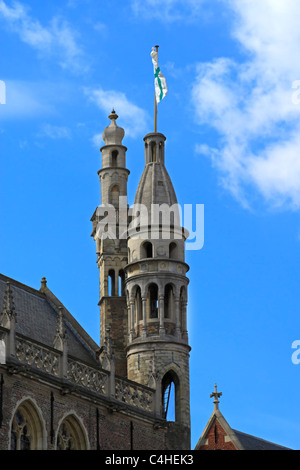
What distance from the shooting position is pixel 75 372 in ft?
168

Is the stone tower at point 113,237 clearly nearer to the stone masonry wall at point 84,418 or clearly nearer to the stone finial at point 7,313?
the stone masonry wall at point 84,418

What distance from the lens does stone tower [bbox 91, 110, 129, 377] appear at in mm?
61031

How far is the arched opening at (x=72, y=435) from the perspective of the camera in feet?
164

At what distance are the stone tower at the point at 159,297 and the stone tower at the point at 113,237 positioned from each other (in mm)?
2391

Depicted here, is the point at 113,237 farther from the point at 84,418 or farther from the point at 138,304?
the point at 84,418

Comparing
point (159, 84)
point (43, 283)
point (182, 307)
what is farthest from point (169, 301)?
point (159, 84)

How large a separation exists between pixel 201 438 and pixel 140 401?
11069 mm

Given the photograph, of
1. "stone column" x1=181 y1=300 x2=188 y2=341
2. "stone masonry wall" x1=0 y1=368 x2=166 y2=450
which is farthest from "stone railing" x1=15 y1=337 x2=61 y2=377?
"stone column" x1=181 y1=300 x2=188 y2=341

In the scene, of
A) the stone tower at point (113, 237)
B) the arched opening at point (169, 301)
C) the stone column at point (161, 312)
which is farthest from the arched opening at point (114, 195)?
the stone column at point (161, 312)

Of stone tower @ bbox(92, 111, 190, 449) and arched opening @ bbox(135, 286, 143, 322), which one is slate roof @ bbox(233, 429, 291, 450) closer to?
stone tower @ bbox(92, 111, 190, 449)

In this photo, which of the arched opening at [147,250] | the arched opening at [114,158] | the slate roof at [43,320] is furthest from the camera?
the arched opening at [114,158]

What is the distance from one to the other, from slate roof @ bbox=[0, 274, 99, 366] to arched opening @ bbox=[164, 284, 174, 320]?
374cm
